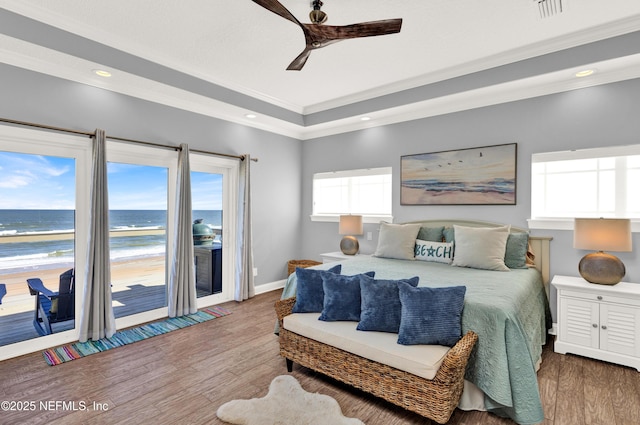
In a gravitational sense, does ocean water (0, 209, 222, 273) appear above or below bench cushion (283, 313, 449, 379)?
above

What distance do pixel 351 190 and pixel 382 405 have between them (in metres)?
3.39

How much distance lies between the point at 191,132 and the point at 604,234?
4503 mm

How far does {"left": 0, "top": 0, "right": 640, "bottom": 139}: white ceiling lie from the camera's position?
254 cm

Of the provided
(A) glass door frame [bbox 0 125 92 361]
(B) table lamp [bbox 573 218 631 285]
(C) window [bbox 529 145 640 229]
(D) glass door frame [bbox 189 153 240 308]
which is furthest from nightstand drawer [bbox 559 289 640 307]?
(A) glass door frame [bbox 0 125 92 361]

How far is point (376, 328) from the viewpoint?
228cm

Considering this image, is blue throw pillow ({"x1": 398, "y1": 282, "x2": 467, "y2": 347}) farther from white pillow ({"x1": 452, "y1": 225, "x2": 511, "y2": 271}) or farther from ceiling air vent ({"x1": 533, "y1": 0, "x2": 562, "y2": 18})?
ceiling air vent ({"x1": 533, "y1": 0, "x2": 562, "y2": 18})

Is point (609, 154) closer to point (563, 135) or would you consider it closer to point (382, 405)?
point (563, 135)

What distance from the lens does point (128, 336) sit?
3367 millimetres

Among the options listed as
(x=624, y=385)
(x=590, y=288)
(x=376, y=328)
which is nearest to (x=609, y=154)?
(x=590, y=288)

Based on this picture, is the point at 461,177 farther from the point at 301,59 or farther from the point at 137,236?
the point at 137,236

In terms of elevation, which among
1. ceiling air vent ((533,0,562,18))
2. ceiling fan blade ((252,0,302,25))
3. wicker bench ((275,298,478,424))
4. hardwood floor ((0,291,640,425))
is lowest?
hardwood floor ((0,291,640,425))

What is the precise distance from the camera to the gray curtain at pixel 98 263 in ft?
10.4

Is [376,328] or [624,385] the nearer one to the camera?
[376,328]

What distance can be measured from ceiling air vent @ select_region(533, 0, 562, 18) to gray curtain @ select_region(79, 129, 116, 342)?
400 cm
